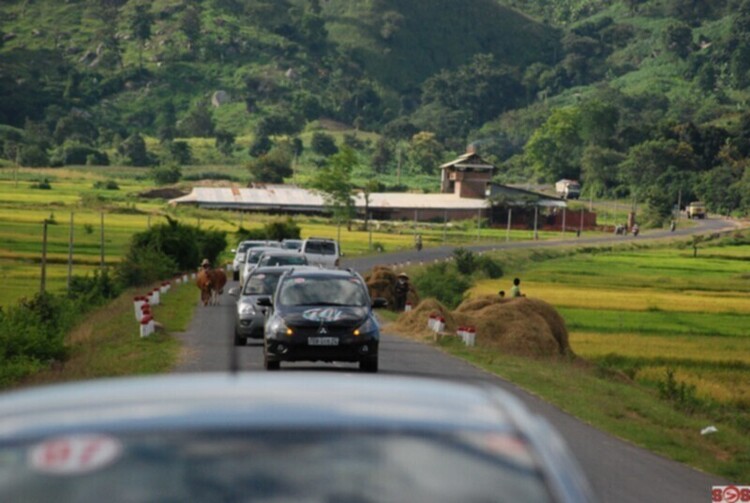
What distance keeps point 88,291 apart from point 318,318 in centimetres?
3061

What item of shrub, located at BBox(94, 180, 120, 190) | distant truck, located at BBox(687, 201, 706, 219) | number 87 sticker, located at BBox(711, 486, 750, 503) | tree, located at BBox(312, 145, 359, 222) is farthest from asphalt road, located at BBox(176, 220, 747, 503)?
distant truck, located at BBox(687, 201, 706, 219)

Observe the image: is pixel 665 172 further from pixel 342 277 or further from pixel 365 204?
pixel 342 277

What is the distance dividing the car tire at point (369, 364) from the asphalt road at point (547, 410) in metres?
0.46

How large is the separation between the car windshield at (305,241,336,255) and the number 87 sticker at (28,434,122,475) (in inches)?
1953

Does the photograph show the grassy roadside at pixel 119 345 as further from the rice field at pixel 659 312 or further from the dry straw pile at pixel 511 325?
the rice field at pixel 659 312

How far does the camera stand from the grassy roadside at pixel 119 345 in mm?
25219

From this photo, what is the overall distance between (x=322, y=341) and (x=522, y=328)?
15.0 meters

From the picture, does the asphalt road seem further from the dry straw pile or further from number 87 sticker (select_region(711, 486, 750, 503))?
the dry straw pile

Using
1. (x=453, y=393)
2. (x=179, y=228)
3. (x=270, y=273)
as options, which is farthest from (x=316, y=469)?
(x=179, y=228)

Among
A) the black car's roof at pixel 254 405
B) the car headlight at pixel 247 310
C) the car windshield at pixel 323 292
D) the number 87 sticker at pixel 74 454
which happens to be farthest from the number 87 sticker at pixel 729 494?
the car headlight at pixel 247 310

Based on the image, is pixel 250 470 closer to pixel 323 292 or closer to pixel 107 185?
pixel 323 292

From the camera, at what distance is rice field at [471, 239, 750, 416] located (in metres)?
36.6

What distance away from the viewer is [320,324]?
77.4 ft

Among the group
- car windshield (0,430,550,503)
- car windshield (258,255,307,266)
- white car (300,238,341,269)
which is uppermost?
car windshield (0,430,550,503)
